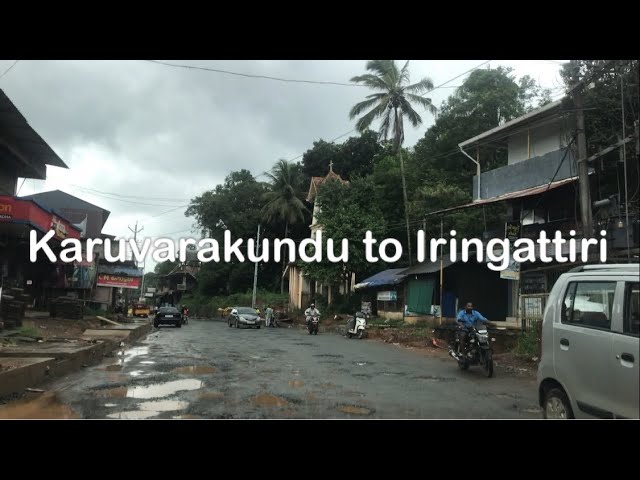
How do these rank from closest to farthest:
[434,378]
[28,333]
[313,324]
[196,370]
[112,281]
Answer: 1. [434,378]
2. [196,370]
3. [28,333]
4. [313,324]
5. [112,281]

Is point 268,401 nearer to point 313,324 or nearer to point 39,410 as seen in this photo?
point 39,410

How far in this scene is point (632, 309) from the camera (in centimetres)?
459

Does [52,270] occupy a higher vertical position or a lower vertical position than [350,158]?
lower

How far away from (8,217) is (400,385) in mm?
12780

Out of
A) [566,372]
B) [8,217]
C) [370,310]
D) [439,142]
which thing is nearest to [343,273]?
[370,310]

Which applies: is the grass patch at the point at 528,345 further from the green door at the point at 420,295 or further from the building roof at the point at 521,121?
the green door at the point at 420,295

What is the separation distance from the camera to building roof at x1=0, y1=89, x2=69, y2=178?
550 inches

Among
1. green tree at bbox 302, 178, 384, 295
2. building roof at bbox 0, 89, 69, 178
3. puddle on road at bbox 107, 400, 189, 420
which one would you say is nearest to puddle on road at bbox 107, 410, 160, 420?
puddle on road at bbox 107, 400, 189, 420

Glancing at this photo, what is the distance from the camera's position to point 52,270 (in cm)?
2642

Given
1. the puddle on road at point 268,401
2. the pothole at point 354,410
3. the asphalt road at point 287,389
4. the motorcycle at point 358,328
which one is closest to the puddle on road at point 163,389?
the asphalt road at point 287,389

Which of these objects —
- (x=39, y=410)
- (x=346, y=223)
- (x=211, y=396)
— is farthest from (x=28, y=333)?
(x=346, y=223)

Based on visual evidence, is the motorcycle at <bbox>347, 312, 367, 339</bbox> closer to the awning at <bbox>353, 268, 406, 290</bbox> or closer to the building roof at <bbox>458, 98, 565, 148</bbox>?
the awning at <bbox>353, 268, 406, 290</bbox>

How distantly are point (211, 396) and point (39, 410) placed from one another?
2.31 metres
